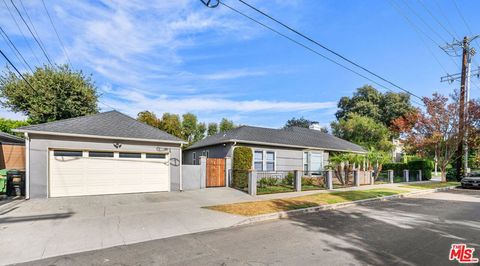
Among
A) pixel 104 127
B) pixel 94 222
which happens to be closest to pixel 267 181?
pixel 104 127

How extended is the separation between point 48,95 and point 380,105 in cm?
4505

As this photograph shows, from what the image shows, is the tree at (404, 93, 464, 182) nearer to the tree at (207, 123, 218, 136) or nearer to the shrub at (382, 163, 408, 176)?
the shrub at (382, 163, 408, 176)

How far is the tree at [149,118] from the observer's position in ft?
114

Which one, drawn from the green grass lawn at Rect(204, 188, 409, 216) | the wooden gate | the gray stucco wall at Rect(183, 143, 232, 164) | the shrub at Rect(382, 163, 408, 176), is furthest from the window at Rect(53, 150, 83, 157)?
the shrub at Rect(382, 163, 408, 176)

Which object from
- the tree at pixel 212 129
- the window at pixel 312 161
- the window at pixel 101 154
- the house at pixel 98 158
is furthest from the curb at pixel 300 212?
the tree at pixel 212 129

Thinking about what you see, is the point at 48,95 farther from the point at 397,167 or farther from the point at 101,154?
the point at 397,167

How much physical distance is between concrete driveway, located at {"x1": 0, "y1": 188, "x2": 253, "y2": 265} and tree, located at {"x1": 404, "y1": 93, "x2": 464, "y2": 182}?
57.2ft

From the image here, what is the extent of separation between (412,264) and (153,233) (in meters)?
5.82

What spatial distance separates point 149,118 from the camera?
34688mm

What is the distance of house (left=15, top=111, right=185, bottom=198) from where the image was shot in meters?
12.5

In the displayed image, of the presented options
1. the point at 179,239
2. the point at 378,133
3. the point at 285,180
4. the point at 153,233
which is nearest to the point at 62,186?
the point at 153,233

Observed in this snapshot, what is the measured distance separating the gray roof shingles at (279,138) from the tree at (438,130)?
4.83 meters

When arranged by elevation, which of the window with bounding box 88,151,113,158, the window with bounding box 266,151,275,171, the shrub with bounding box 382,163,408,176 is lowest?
the shrub with bounding box 382,163,408,176

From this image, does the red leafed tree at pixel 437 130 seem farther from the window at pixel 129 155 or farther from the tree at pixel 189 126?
the tree at pixel 189 126
